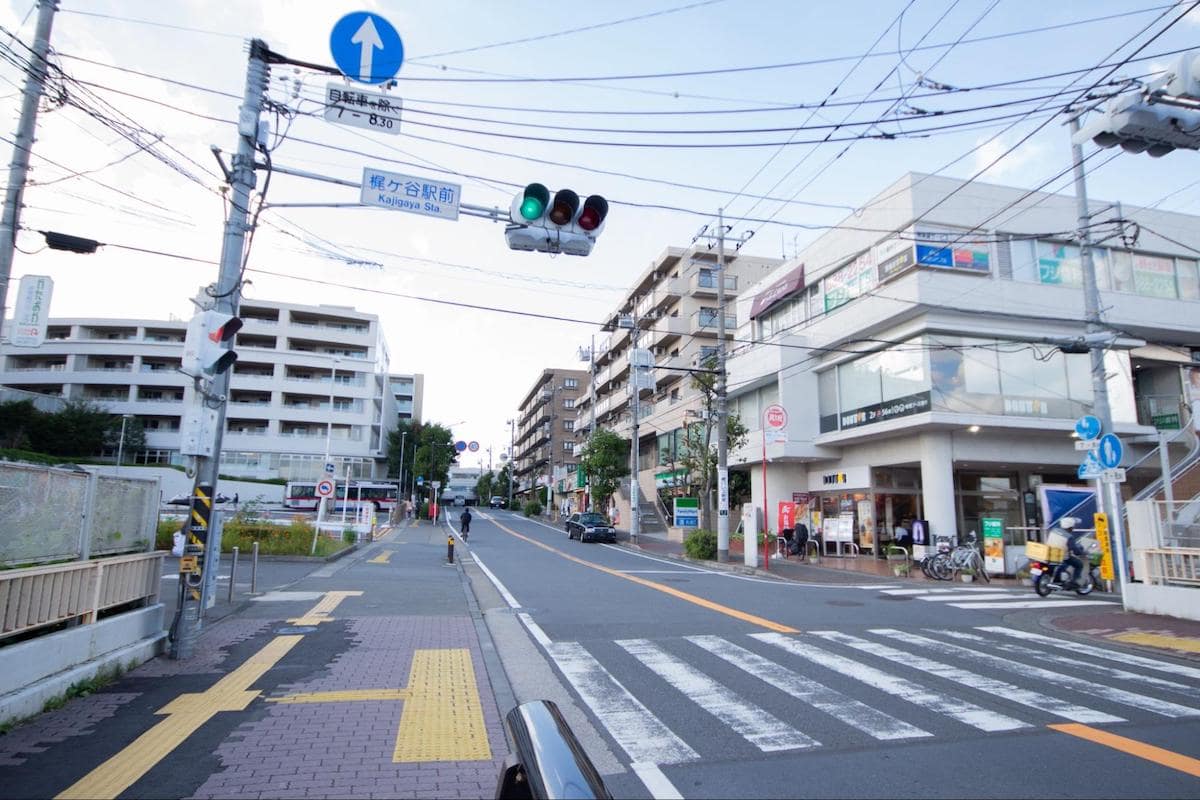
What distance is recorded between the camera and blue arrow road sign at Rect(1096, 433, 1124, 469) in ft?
42.9

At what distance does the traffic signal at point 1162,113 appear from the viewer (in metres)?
5.73

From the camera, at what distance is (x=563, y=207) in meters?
7.71

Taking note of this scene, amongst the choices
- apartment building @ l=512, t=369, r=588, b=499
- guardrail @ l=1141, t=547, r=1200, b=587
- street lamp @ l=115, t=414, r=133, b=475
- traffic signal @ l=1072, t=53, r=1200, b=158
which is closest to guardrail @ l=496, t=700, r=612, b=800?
traffic signal @ l=1072, t=53, r=1200, b=158

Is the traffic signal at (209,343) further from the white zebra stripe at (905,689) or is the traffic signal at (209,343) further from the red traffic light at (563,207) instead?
the white zebra stripe at (905,689)

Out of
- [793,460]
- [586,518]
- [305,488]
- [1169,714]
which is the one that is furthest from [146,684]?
[305,488]

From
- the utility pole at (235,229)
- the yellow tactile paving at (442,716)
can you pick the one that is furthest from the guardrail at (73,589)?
the yellow tactile paving at (442,716)

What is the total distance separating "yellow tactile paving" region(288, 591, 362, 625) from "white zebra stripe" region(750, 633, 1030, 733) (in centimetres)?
666

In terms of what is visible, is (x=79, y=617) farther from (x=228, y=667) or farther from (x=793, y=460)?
(x=793, y=460)

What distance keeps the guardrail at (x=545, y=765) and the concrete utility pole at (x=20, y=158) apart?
11494 millimetres

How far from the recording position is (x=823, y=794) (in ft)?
13.8

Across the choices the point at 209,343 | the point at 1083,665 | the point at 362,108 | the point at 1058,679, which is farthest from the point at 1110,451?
the point at 209,343

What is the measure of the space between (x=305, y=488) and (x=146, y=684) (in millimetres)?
49753

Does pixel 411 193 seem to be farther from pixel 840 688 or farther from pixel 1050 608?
pixel 1050 608

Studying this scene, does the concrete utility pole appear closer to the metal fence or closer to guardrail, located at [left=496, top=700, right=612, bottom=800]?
the metal fence
